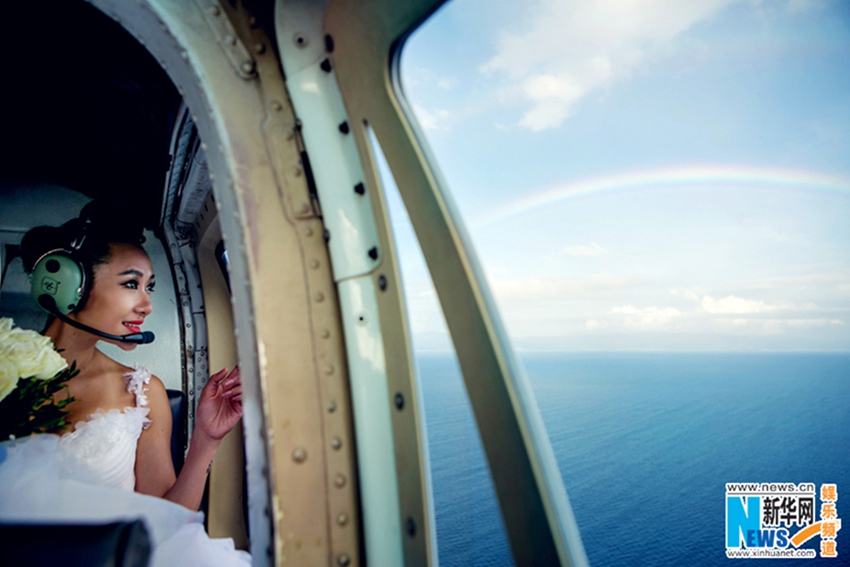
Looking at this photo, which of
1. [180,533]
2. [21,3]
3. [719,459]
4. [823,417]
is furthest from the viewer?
[823,417]

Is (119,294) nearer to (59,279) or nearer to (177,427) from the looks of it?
(59,279)

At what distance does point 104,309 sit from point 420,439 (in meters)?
1.93

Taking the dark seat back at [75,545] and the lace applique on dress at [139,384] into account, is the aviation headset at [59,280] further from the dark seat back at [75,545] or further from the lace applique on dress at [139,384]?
the dark seat back at [75,545]

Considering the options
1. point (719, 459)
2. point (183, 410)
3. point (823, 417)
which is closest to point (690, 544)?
point (719, 459)

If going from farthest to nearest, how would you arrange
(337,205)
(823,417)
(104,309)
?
(823,417)
(104,309)
(337,205)

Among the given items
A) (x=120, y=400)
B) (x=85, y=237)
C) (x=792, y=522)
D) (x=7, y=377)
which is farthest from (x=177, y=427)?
(x=792, y=522)

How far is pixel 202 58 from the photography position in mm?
919

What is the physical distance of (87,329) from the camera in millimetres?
1960

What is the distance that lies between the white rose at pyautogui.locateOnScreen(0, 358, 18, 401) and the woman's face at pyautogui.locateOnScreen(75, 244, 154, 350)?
2.52ft

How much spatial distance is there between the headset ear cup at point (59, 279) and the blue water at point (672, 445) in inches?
1008

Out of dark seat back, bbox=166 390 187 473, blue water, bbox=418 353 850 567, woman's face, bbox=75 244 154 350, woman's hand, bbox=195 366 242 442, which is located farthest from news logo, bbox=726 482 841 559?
woman's face, bbox=75 244 154 350

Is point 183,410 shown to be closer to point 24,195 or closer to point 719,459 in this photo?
point 24,195

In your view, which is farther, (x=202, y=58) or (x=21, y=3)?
(x=21, y=3)

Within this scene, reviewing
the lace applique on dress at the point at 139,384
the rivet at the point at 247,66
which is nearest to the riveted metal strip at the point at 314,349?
the rivet at the point at 247,66
